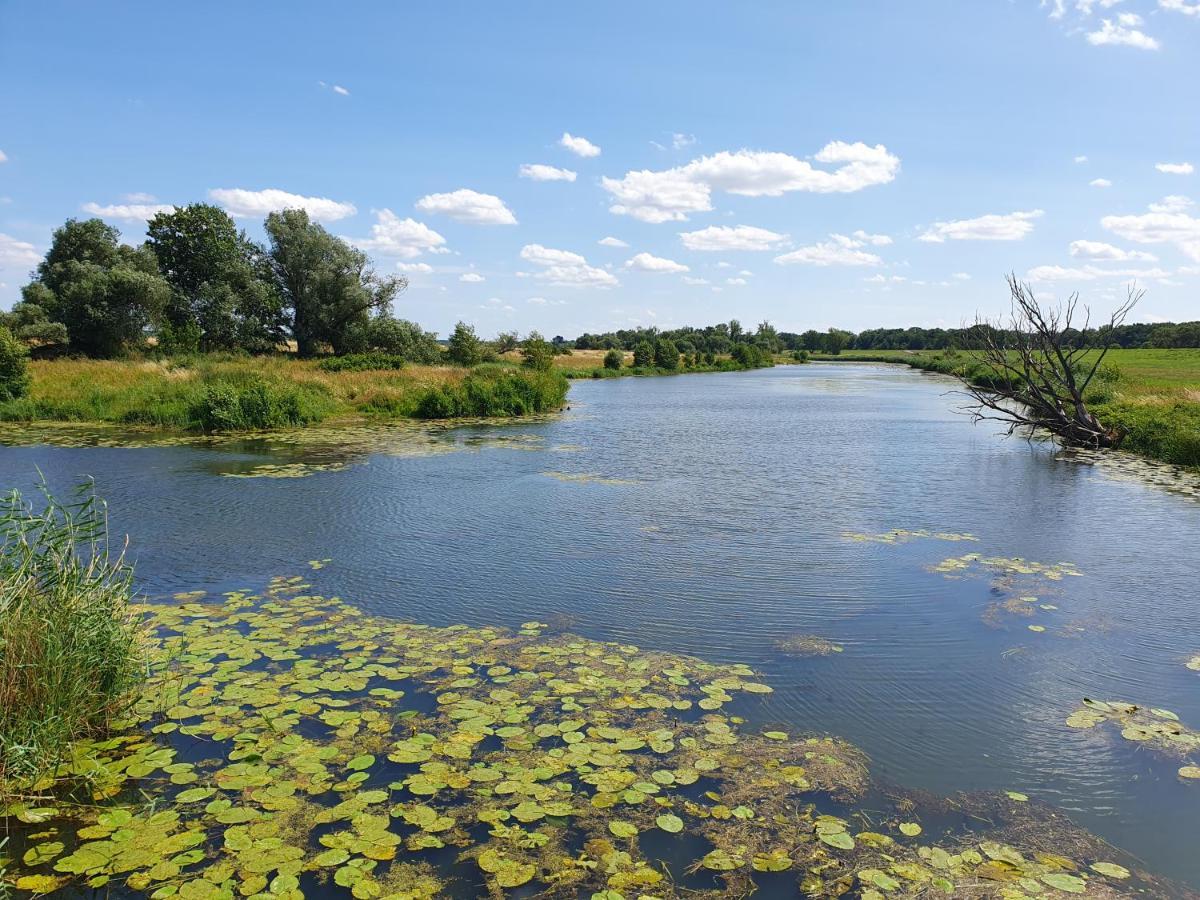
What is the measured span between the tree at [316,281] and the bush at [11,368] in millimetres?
19684

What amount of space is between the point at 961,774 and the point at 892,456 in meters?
17.0

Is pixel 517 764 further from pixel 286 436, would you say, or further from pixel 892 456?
pixel 286 436

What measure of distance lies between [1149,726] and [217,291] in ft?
153

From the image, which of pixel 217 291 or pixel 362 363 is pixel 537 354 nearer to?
pixel 362 363

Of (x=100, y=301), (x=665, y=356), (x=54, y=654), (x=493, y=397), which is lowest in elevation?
(x=54, y=654)

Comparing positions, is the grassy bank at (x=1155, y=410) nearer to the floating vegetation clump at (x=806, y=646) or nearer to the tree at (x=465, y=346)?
the floating vegetation clump at (x=806, y=646)

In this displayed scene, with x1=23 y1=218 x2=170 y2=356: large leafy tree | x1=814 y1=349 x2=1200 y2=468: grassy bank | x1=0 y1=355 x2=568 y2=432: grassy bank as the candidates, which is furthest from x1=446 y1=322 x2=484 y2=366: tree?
x1=814 y1=349 x2=1200 y2=468: grassy bank

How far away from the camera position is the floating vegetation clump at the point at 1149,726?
5.69m

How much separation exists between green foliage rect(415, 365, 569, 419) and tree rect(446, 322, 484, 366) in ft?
41.0

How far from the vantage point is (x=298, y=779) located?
16.7 feet

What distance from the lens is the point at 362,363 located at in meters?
40.2

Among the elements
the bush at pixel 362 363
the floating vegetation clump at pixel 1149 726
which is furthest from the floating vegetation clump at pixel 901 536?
the bush at pixel 362 363

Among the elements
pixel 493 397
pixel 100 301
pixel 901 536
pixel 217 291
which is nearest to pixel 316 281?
pixel 217 291

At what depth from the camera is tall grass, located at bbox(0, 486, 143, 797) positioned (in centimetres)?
494
